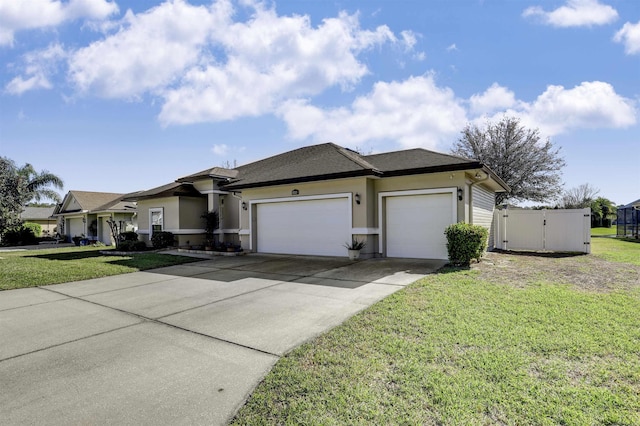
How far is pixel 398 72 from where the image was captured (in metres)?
14.2

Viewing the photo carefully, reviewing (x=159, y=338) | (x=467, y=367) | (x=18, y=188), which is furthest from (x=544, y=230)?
(x=18, y=188)

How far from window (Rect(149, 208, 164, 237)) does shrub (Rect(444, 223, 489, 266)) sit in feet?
49.8

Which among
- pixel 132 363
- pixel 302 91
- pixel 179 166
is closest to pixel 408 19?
pixel 302 91

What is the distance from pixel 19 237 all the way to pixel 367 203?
34.5 meters

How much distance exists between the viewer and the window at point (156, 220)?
714 inches

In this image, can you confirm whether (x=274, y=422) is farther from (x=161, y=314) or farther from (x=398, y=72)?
(x=398, y=72)

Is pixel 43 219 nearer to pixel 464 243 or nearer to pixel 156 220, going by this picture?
pixel 156 220

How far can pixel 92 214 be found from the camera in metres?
27.4

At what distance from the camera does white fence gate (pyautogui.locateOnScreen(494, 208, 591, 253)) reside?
1340 centimetres

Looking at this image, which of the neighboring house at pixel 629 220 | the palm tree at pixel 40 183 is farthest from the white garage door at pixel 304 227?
the palm tree at pixel 40 183

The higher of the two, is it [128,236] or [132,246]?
[128,236]

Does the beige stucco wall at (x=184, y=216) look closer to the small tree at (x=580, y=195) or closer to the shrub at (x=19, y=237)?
the shrub at (x=19, y=237)

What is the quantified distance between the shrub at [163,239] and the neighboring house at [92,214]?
24.7 feet

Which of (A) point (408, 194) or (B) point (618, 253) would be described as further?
(B) point (618, 253)
